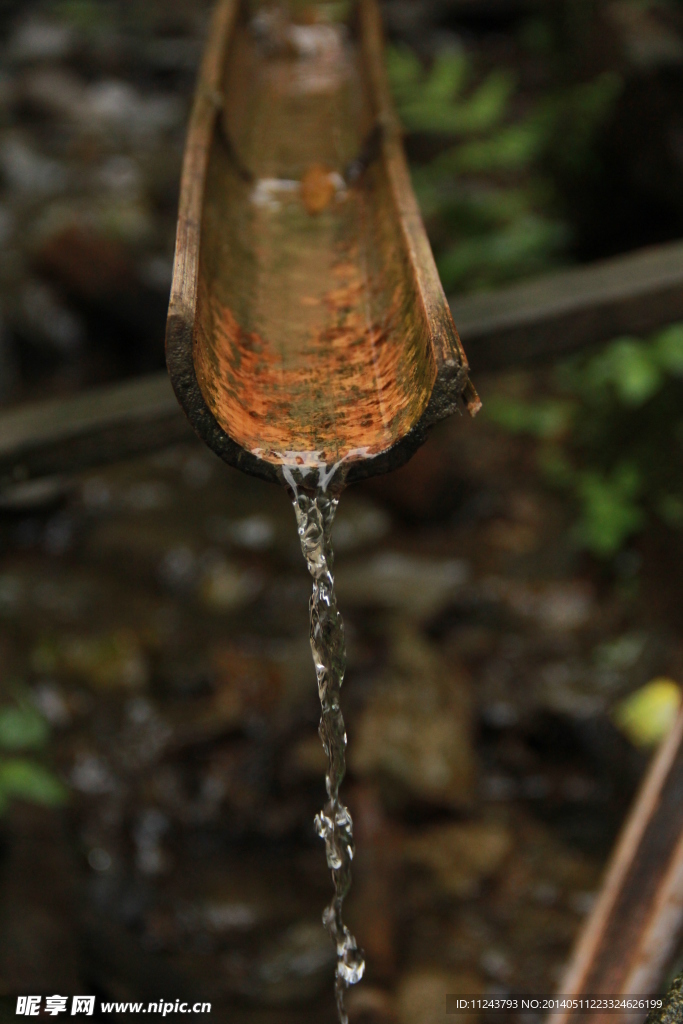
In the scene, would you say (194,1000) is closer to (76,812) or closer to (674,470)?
(76,812)

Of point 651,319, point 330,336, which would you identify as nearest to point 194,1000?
point 330,336

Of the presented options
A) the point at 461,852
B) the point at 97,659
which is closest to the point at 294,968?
the point at 461,852

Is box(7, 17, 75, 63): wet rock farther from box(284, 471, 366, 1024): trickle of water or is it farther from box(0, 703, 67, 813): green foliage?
box(284, 471, 366, 1024): trickle of water

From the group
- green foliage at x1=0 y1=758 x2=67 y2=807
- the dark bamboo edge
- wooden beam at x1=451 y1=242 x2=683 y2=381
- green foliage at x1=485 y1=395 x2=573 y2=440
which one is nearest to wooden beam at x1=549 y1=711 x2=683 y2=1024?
the dark bamboo edge

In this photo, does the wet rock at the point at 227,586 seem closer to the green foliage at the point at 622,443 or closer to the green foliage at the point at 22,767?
the green foliage at the point at 22,767

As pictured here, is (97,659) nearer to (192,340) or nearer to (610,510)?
(610,510)

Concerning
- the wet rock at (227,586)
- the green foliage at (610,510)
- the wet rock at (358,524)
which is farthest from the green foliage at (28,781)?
the green foliage at (610,510)

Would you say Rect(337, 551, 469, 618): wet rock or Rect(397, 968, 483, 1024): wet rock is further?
Rect(337, 551, 469, 618): wet rock
